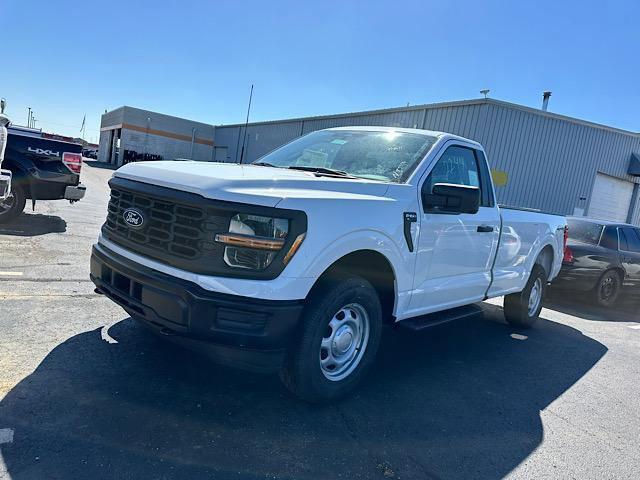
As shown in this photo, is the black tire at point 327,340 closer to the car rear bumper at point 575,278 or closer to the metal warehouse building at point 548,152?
the car rear bumper at point 575,278

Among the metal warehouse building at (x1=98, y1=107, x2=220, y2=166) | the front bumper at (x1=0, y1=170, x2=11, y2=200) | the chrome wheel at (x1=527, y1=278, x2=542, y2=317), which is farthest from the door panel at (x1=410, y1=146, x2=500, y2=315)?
the metal warehouse building at (x1=98, y1=107, x2=220, y2=166)

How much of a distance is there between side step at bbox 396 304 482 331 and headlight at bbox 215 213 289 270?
5.24 feet

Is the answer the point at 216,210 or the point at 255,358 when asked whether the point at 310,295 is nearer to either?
the point at 255,358

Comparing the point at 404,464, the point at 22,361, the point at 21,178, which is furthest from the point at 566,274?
the point at 21,178

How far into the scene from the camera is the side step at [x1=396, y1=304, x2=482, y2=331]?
159 inches

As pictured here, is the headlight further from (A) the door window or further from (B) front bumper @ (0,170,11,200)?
(B) front bumper @ (0,170,11,200)

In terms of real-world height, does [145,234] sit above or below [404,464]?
above

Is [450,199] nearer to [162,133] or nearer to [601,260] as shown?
[601,260]

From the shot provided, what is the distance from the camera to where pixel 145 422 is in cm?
294

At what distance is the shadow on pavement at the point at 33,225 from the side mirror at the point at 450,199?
6.95 meters

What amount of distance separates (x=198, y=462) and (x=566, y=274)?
25.1ft

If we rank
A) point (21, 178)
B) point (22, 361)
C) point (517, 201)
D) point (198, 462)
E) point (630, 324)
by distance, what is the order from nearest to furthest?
1. point (198, 462)
2. point (22, 361)
3. point (630, 324)
4. point (21, 178)
5. point (517, 201)

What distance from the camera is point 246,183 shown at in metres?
2.97

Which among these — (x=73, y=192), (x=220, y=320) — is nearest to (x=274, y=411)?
(x=220, y=320)
